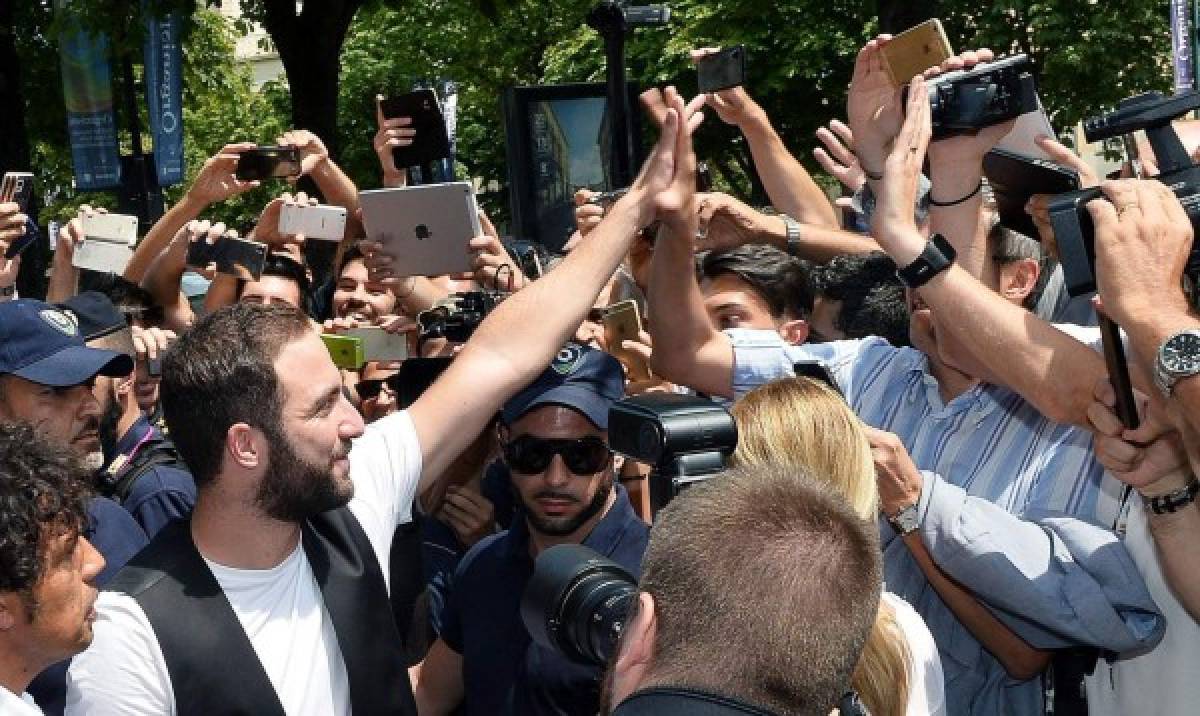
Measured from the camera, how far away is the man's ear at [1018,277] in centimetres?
438

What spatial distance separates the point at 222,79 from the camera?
87.7 ft

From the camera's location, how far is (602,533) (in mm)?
4082

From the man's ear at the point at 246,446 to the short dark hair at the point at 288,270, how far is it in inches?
148

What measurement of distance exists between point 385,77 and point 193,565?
2680cm

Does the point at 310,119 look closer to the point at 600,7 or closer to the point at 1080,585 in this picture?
the point at 600,7

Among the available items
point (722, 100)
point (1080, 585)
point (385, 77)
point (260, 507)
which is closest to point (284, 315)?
point (260, 507)

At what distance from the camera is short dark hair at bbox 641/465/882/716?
6.30 ft

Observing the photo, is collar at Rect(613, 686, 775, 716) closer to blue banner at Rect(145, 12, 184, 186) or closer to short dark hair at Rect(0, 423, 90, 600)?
short dark hair at Rect(0, 423, 90, 600)

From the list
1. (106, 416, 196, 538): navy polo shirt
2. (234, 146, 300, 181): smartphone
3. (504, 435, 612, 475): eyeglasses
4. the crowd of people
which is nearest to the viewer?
the crowd of people

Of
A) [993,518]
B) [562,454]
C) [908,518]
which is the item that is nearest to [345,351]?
[562,454]

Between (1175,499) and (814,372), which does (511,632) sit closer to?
(814,372)

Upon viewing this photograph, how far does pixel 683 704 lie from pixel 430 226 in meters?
4.47

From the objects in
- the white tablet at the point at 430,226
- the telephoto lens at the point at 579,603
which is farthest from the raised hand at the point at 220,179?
the telephoto lens at the point at 579,603

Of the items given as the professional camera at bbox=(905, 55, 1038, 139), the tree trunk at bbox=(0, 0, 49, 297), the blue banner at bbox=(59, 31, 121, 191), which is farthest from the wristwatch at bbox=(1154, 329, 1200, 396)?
the blue banner at bbox=(59, 31, 121, 191)
